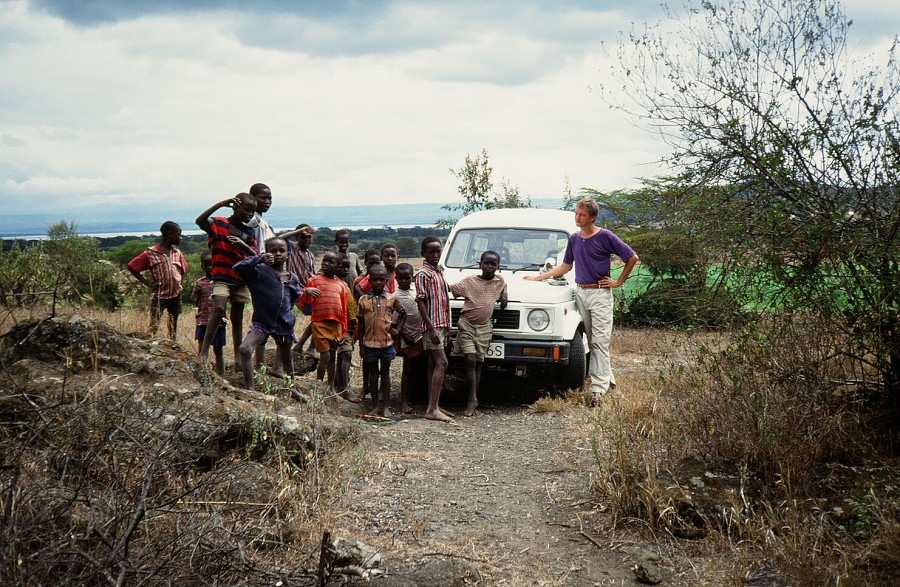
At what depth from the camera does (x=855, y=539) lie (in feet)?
13.5

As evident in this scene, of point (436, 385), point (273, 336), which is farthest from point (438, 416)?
point (273, 336)

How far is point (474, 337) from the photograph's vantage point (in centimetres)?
816

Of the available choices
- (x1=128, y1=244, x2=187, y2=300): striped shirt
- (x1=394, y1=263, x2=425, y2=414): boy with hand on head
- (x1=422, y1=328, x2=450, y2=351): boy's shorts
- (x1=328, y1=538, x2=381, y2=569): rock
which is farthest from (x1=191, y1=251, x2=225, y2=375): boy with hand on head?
(x1=328, y1=538, x2=381, y2=569): rock

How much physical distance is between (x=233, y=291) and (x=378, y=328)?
1.37m

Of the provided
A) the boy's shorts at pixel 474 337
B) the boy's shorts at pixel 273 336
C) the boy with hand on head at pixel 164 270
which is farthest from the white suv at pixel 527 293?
the boy with hand on head at pixel 164 270

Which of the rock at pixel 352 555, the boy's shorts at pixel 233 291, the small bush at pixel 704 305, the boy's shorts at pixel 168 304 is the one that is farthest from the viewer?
the boy's shorts at pixel 168 304

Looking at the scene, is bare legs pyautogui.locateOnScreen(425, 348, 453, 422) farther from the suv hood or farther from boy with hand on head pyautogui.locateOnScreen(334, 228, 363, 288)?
boy with hand on head pyautogui.locateOnScreen(334, 228, 363, 288)

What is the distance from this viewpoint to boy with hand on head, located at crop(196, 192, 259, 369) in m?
7.44

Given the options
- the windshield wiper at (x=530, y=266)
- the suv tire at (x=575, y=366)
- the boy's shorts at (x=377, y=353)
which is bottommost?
the suv tire at (x=575, y=366)

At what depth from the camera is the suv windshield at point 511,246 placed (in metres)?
9.29

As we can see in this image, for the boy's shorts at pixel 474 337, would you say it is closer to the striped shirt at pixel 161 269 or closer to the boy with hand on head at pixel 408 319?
the boy with hand on head at pixel 408 319

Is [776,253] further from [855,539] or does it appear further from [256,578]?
[256,578]

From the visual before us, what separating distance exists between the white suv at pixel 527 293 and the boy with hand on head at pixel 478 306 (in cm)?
18

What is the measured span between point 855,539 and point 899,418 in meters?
1.53
